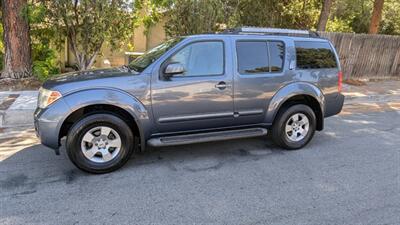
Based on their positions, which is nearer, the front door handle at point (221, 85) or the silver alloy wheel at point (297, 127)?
the front door handle at point (221, 85)

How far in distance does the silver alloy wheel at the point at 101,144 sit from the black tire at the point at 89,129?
4 centimetres

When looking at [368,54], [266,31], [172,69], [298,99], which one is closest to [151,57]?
[172,69]

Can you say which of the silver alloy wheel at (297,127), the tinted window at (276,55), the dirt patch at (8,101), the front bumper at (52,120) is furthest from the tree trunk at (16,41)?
the silver alloy wheel at (297,127)

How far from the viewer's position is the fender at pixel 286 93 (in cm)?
557

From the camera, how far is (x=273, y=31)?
227 inches

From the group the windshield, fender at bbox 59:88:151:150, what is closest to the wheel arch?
the windshield

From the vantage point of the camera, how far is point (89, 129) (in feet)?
15.2

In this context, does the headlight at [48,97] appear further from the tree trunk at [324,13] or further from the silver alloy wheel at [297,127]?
the tree trunk at [324,13]

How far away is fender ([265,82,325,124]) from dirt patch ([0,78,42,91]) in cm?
693

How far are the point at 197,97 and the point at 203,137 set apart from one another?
1.92 feet

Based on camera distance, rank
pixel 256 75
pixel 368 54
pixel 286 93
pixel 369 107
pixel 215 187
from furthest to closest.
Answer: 1. pixel 368 54
2. pixel 369 107
3. pixel 286 93
4. pixel 256 75
5. pixel 215 187

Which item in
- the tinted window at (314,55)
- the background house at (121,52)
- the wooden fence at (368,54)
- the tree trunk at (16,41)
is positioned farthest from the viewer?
the wooden fence at (368,54)

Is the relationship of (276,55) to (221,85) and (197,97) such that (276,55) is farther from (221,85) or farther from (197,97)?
(197,97)

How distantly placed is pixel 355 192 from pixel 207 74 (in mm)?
2439
